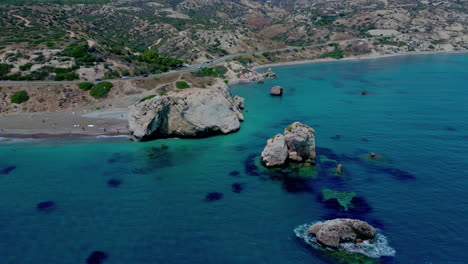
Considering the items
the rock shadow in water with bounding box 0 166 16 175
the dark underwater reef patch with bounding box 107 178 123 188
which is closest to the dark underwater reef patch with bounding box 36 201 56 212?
the dark underwater reef patch with bounding box 107 178 123 188

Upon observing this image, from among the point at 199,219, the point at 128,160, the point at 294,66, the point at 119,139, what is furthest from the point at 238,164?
the point at 294,66

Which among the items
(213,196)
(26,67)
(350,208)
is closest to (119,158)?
(213,196)

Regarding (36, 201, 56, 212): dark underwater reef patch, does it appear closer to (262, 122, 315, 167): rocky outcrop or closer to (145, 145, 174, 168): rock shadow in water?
(145, 145, 174, 168): rock shadow in water

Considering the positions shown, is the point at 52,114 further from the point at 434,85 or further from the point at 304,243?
the point at 434,85

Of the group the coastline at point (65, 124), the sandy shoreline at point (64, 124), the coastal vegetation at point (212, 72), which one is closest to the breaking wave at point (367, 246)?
the coastline at point (65, 124)

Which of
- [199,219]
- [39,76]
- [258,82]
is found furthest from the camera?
[258,82]

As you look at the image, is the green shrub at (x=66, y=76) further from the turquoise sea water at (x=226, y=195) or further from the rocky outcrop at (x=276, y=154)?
the rocky outcrop at (x=276, y=154)

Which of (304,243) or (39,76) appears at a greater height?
(39,76)
